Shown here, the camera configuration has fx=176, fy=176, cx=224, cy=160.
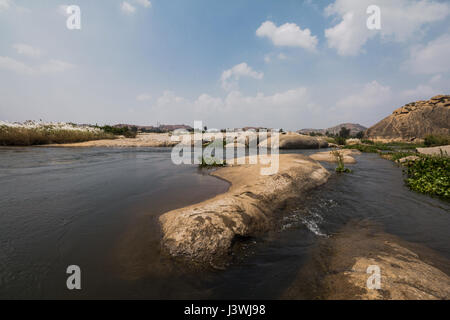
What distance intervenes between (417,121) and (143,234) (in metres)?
62.6

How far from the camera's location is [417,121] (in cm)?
4222

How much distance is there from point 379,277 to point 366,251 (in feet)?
2.28

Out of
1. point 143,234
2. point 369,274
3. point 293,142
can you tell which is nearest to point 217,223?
point 143,234

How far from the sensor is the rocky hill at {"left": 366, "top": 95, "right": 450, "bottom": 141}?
1599 inches

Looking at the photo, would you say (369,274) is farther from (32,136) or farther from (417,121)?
(417,121)

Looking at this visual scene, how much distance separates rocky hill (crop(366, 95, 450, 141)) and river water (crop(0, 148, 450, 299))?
50.4 meters

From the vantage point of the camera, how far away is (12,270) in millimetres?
2115

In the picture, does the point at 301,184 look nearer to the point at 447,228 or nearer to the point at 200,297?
the point at 447,228

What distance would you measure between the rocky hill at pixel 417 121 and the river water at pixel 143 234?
50.4m

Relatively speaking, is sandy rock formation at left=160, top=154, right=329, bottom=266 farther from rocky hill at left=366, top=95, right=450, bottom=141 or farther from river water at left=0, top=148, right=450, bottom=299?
rocky hill at left=366, top=95, right=450, bottom=141

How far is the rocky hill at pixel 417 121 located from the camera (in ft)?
133

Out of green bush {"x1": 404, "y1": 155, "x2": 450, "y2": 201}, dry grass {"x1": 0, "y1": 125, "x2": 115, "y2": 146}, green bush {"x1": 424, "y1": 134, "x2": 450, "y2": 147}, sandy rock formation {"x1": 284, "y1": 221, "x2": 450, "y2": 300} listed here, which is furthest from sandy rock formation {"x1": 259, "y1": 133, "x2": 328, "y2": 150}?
dry grass {"x1": 0, "y1": 125, "x2": 115, "y2": 146}

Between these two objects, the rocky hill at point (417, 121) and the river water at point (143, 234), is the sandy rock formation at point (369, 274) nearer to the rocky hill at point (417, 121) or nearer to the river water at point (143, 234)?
the river water at point (143, 234)
